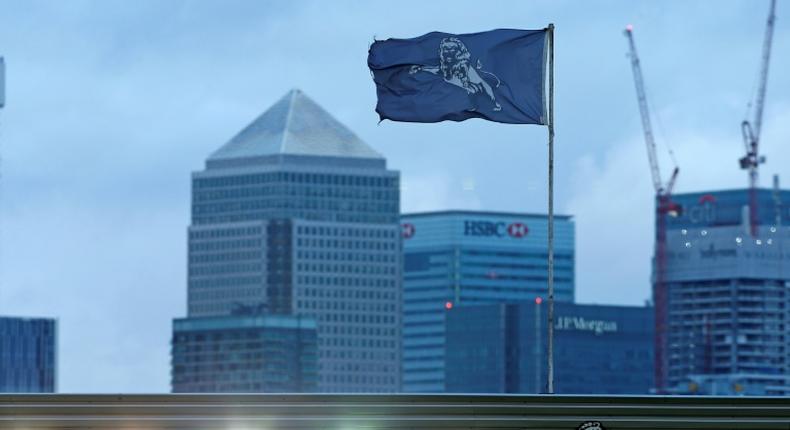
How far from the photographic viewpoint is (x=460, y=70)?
69375 mm

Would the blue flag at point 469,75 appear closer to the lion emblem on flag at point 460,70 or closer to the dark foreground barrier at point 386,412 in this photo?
the lion emblem on flag at point 460,70

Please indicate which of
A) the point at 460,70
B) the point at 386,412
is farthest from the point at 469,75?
the point at 386,412

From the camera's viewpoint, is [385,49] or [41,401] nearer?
[41,401]

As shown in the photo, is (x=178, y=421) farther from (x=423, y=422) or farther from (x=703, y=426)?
(x=703, y=426)

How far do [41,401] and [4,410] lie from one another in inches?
37.0

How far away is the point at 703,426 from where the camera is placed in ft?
205

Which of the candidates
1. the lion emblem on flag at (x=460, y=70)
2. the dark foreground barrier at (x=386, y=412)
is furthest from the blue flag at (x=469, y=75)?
the dark foreground barrier at (x=386, y=412)

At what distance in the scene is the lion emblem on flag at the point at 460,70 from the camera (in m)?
69.2

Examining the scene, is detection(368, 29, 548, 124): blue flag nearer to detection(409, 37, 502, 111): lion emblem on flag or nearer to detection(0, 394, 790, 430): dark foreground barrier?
detection(409, 37, 502, 111): lion emblem on flag

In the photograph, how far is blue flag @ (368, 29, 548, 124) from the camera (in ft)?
227

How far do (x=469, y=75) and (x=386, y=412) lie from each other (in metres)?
11.0

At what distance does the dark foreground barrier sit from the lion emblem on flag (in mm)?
10296

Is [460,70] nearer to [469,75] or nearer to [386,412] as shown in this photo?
[469,75]

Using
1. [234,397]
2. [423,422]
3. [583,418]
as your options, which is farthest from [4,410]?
[583,418]
